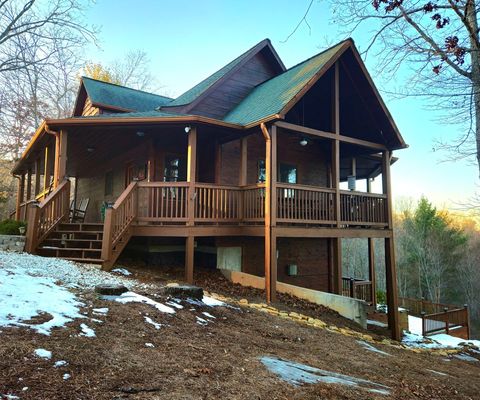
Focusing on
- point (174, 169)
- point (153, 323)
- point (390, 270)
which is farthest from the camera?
point (174, 169)

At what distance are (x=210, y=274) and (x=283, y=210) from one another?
9.23ft

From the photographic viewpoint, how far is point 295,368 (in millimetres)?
3908

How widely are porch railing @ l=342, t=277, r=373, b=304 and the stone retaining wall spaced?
36.6 ft

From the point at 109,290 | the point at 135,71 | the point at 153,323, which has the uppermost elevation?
the point at 135,71

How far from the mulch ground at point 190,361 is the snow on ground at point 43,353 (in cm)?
5

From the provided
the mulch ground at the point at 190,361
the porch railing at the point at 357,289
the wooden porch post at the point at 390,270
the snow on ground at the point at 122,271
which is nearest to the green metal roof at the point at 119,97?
the snow on ground at the point at 122,271

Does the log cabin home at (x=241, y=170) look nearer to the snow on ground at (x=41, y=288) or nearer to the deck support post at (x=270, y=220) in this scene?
the deck support post at (x=270, y=220)

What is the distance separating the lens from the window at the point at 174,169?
11742 millimetres

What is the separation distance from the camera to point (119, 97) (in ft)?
50.0

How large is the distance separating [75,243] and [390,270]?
361 inches

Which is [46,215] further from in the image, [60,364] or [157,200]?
[60,364]

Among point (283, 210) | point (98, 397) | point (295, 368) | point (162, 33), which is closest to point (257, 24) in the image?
point (283, 210)

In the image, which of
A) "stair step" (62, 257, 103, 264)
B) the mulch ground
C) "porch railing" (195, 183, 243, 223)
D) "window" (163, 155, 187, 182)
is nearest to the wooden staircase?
"stair step" (62, 257, 103, 264)

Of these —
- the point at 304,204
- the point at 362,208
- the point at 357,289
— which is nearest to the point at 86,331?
the point at 304,204
